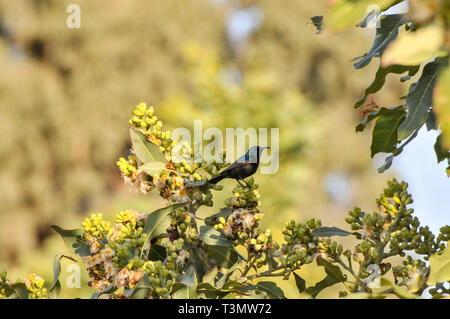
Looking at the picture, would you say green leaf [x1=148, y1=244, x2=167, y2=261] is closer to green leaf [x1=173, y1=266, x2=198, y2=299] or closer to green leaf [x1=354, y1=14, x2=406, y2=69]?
green leaf [x1=173, y1=266, x2=198, y2=299]

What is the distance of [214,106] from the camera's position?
7.67 m

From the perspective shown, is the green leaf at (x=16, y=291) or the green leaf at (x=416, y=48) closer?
the green leaf at (x=416, y=48)

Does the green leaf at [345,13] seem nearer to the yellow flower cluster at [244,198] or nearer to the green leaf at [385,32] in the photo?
the green leaf at [385,32]

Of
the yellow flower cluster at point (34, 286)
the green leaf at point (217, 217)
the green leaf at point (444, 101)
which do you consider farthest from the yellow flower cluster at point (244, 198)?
the green leaf at point (444, 101)

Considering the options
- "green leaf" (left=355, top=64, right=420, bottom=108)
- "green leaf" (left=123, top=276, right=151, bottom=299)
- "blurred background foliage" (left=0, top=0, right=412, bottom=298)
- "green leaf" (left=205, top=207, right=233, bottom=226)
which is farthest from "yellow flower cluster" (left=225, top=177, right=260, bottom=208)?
"blurred background foliage" (left=0, top=0, right=412, bottom=298)

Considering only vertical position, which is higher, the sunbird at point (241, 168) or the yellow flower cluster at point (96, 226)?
the sunbird at point (241, 168)

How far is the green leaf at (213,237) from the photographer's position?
111cm

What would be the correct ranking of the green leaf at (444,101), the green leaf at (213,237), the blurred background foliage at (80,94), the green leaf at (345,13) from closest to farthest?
the green leaf at (444,101) < the green leaf at (345,13) < the green leaf at (213,237) < the blurred background foliage at (80,94)

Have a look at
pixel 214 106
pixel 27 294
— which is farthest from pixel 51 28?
pixel 27 294

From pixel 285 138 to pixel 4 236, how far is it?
6.54 metres

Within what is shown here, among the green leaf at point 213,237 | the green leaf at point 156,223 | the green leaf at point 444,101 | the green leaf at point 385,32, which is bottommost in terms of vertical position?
the green leaf at point 213,237

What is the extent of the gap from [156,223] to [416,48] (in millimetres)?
693

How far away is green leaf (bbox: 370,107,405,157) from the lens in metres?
1.27

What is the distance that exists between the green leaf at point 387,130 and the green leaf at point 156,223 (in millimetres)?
525
